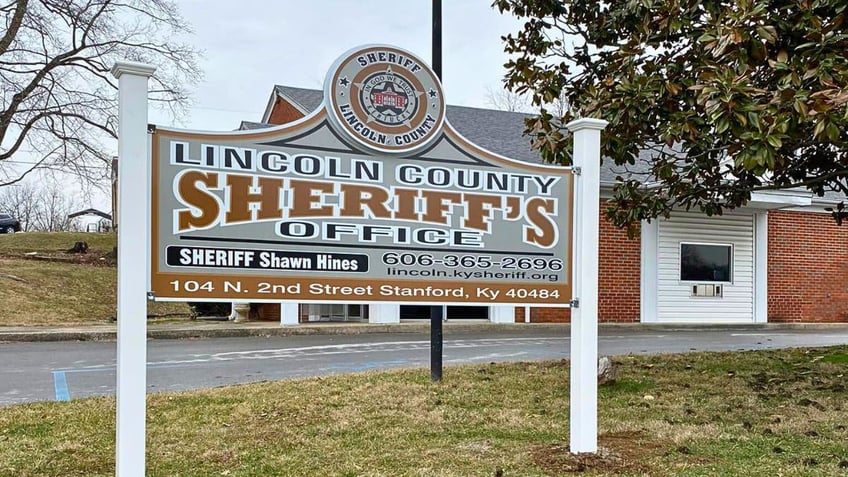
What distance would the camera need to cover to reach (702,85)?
18.7ft

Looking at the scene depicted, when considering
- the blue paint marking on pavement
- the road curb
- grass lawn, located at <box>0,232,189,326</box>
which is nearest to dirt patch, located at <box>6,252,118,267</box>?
grass lawn, located at <box>0,232,189,326</box>

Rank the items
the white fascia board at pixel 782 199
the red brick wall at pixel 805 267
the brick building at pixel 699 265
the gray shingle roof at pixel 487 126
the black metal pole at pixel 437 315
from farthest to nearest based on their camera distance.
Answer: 1. the red brick wall at pixel 805 267
2. the white fascia board at pixel 782 199
3. the brick building at pixel 699 265
4. the gray shingle roof at pixel 487 126
5. the black metal pole at pixel 437 315

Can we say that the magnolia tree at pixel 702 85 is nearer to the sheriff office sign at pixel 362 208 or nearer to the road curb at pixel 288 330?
the sheriff office sign at pixel 362 208

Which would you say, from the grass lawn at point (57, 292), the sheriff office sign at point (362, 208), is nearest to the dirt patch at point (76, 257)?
the grass lawn at point (57, 292)

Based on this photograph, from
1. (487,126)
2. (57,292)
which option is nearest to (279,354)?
(487,126)

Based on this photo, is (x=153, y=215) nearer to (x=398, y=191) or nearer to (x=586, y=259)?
(x=398, y=191)

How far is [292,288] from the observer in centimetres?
460

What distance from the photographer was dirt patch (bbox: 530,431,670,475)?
195 inches

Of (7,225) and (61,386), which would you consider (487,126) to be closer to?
(61,386)

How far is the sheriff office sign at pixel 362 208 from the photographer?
435cm

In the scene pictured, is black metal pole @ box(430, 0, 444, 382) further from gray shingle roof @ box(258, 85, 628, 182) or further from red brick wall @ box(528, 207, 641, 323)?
red brick wall @ box(528, 207, 641, 323)

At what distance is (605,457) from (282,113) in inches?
757

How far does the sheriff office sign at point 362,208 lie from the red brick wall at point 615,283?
14.2 metres

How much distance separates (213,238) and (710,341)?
40.7 ft
